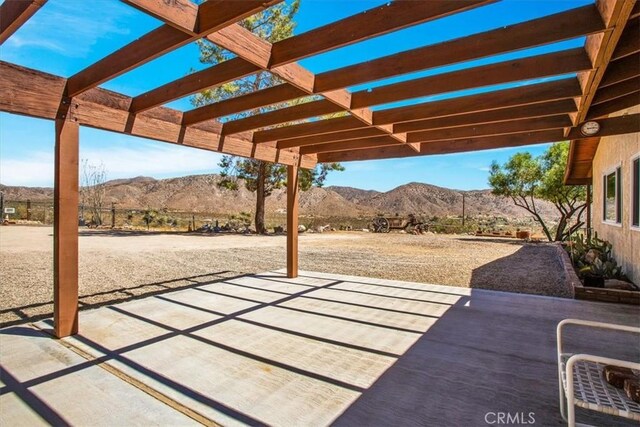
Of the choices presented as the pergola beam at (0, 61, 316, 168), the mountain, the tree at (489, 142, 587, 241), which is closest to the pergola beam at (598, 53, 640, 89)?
the pergola beam at (0, 61, 316, 168)

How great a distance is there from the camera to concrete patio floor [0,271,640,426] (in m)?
2.18

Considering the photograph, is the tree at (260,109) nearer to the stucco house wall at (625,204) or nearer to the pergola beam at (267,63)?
the stucco house wall at (625,204)

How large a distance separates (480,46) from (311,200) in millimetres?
47698

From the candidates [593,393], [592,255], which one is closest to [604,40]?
[593,393]

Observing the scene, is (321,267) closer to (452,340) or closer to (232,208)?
(452,340)

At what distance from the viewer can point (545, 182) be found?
1549cm

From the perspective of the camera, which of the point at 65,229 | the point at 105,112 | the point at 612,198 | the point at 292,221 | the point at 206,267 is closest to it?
the point at 65,229

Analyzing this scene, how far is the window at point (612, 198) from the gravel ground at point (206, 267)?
5.02 ft

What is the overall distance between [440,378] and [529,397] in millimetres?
579

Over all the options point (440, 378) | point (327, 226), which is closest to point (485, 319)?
point (440, 378)

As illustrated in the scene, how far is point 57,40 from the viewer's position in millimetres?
4406

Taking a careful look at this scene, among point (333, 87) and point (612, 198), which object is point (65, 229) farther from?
point (612, 198)

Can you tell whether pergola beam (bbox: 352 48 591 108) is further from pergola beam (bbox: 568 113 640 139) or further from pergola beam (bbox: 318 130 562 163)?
pergola beam (bbox: 318 130 562 163)

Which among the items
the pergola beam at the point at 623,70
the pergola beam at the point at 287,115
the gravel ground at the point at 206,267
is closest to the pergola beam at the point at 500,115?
the pergola beam at the point at 623,70
